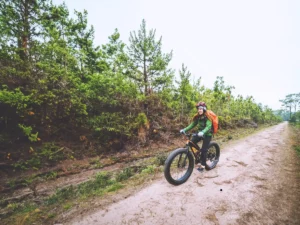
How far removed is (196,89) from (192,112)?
522 cm

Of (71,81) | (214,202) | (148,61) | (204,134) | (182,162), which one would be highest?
(148,61)

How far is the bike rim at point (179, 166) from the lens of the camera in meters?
5.09

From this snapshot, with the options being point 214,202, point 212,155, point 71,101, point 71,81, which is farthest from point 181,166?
point 71,81

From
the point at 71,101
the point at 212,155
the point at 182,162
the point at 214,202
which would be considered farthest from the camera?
the point at 71,101

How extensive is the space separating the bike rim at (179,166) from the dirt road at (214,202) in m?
0.32

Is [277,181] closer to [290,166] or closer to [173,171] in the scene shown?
[290,166]

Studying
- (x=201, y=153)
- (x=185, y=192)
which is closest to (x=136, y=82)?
(x=201, y=153)

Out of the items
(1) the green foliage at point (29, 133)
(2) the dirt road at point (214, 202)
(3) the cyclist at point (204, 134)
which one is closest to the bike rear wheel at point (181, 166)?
(2) the dirt road at point (214, 202)

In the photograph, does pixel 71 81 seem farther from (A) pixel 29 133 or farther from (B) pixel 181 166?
(B) pixel 181 166

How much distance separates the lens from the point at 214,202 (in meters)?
4.03

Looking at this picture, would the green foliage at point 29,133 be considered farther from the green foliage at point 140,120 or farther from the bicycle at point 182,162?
the bicycle at point 182,162

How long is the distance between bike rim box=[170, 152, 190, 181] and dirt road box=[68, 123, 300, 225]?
0.32 meters

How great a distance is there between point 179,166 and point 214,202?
145cm

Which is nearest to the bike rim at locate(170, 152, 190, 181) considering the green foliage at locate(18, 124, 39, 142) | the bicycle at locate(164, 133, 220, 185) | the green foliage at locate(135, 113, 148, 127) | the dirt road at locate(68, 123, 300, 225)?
the bicycle at locate(164, 133, 220, 185)
